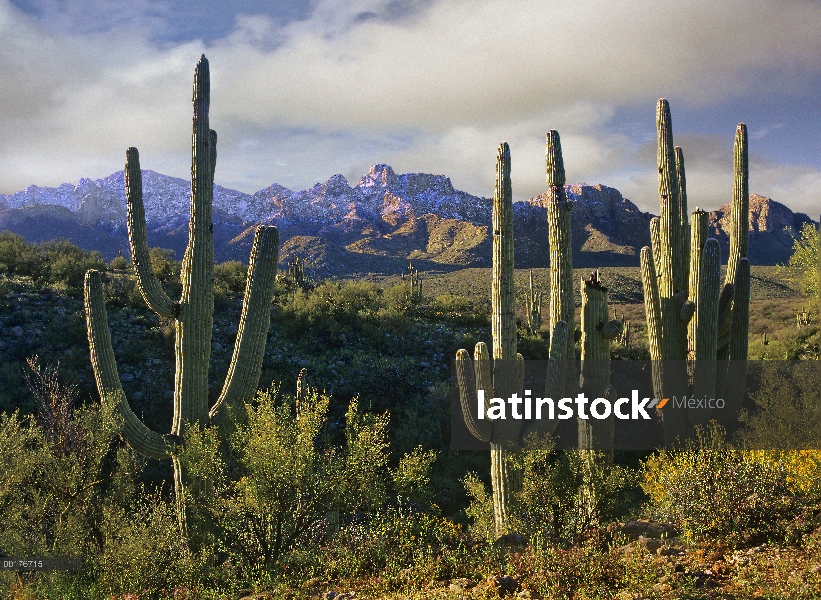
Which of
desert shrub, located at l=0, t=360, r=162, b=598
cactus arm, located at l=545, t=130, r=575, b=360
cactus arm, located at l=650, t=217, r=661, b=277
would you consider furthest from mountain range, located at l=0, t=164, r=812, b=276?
desert shrub, located at l=0, t=360, r=162, b=598

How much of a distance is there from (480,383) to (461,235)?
233 ft

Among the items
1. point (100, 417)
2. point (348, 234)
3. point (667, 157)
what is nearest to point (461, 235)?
point (348, 234)

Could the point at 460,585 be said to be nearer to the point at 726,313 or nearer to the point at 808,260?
the point at 726,313

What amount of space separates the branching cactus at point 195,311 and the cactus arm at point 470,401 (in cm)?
338

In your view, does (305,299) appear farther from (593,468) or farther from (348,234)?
(348,234)

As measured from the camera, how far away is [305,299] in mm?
20703

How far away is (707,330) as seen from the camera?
1126 cm

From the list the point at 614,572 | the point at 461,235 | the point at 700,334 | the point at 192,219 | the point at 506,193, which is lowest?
the point at 614,572

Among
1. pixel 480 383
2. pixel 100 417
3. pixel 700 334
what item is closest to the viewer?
pixel 100 417

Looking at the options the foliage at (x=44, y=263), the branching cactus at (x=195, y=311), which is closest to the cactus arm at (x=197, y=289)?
the branching cactus at (x=195, y=311)

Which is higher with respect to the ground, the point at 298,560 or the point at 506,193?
the point at 506,193

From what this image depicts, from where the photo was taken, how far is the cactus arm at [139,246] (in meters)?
8.34

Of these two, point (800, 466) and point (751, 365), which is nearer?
point (800, 466)

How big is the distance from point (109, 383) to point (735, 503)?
911 centimetres
